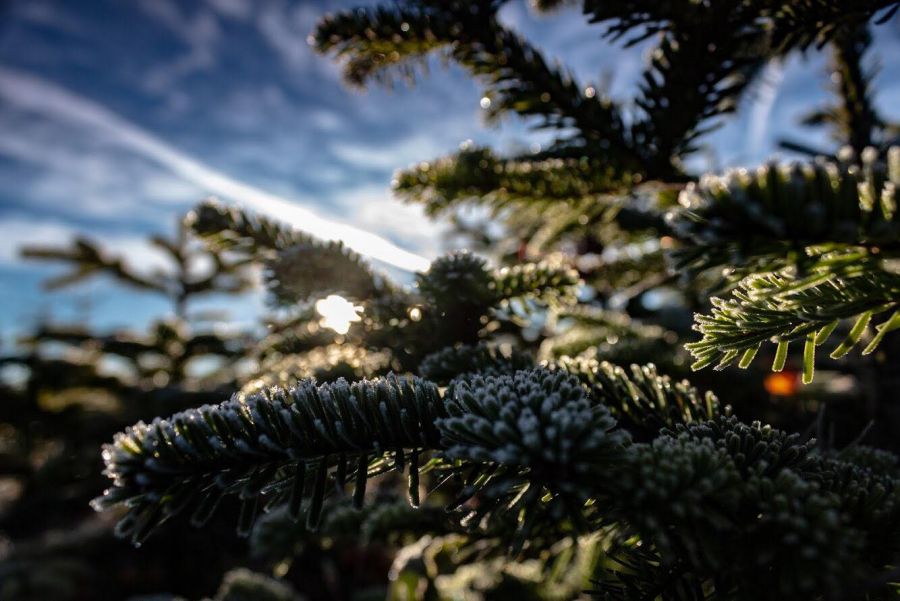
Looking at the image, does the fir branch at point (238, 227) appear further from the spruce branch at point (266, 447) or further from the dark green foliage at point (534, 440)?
the dark green foliage at point (534, 440)

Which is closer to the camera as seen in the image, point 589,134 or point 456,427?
point 456,427

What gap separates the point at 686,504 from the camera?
2.23 feet

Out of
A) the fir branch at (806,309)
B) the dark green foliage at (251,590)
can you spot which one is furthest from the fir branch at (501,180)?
the dark green foliage at (251,590)

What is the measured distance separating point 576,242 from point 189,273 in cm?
507

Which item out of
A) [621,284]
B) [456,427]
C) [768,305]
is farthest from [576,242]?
[456,427]

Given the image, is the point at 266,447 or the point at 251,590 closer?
the point at 266,447

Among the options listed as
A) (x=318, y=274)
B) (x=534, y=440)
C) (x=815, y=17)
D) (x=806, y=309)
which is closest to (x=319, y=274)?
(x=318, y=274)

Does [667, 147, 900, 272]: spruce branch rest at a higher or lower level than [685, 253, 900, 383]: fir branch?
higher

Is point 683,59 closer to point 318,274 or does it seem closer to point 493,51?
point 493,51

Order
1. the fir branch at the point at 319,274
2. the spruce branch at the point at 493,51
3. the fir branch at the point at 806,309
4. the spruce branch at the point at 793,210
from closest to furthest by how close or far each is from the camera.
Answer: the spruce branch at the point at 793,210 → the fir branch at the point at 806,309 → the fir branch at the point at 319,274 → the spruce branch at the point at 493,51

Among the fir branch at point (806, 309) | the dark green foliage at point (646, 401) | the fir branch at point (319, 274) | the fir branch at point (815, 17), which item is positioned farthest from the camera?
the fir branch at point (319, 274)

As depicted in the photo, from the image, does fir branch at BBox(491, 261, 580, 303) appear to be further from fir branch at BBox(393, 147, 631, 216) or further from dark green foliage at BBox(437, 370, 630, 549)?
dark green foliage at BBox(437, 370, 630, 549)

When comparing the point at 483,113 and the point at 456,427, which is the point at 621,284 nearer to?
the point at 483,113

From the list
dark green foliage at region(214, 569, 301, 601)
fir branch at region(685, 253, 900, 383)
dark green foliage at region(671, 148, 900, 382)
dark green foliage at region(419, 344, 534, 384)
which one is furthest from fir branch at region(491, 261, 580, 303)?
dark green foliage at region(214, 569, 301, 601)
